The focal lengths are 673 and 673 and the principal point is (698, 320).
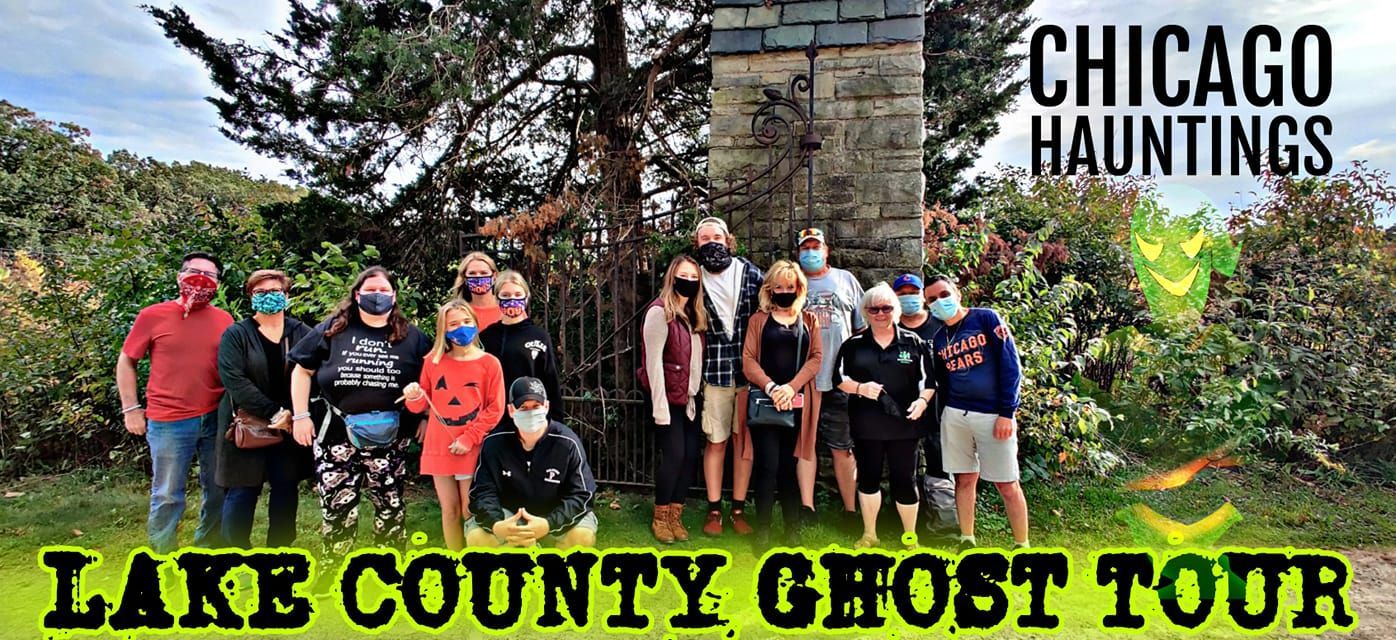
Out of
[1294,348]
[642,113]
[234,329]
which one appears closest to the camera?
[234,329]

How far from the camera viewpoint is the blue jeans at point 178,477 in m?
3.37

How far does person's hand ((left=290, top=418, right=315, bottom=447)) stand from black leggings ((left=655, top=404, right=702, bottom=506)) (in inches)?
69.1

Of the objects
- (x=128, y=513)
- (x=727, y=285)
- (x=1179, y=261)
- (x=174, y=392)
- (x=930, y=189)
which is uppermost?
(x=930, y=189)

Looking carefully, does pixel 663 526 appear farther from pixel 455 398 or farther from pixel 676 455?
pixel 455 398

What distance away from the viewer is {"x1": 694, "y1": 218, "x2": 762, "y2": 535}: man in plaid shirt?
380cm

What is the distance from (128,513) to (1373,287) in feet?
32.1

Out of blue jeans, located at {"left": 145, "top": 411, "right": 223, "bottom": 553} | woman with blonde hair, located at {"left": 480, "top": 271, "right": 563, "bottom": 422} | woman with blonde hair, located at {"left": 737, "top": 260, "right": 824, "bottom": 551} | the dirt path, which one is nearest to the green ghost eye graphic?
the dirt path

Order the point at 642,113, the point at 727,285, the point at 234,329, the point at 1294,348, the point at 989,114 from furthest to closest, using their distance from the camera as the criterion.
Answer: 1. the point at 989,114
2. the point at 642,113
3. the point at 1294,348
4. the point at 727,285
5. the point at 234,329

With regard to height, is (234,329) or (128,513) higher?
(234,329)

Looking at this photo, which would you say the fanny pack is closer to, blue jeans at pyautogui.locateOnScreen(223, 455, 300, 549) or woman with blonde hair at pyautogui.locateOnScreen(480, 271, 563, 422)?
blue jeans at pyautogui.locateOnScreen(223, 455, 300, 549)

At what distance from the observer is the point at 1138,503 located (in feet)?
15.6

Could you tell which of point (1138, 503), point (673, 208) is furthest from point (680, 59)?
point (1138, 503)

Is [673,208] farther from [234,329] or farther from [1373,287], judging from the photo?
[1373,287]

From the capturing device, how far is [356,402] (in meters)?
3.07
